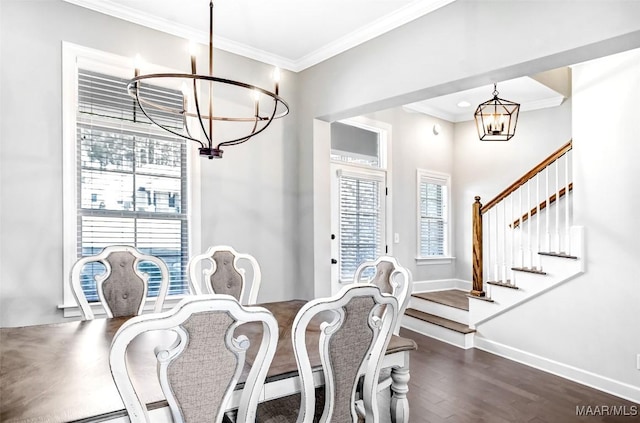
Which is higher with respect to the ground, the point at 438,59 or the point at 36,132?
the point at 438,59

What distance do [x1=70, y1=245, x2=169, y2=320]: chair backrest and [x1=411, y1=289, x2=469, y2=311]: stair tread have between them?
12.0 feet

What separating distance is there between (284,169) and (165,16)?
69.9 inches

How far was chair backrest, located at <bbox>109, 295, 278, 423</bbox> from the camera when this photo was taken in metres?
1.13

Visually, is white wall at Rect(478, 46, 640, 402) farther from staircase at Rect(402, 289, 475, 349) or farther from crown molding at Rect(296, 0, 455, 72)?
crown molding at Rect(296, 0, 455, 72)

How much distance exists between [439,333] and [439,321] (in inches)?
6.4

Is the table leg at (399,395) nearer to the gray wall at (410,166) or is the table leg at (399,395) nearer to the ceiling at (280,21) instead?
the ceiling at (280,21)

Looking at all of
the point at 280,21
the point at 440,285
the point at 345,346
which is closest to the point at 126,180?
the point at 280,21

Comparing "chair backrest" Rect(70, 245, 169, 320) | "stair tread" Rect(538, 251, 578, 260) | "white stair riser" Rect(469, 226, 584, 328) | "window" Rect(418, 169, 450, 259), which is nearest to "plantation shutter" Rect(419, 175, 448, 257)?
"window" Rect(418, 169, 450, 259)

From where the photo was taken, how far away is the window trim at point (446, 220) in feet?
18.7

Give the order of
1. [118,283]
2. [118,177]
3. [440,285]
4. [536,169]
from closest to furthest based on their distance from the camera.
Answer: [118,283] < [118,177] < [536,169] < [440,285]

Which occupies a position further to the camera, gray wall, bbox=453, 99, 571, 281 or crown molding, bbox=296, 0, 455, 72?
gray wall, bbox=453, 99, 571, 281

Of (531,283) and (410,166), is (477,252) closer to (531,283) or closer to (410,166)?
(531,283)

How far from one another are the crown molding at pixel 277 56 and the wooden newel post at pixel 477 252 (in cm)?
229

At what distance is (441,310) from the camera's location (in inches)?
194
